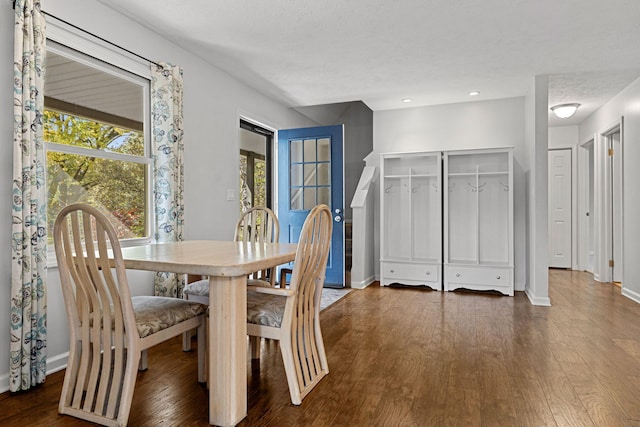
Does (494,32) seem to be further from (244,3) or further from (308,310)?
(308,310)

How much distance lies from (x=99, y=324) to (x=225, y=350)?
58cm

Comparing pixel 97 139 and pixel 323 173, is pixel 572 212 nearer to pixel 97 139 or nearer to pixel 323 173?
pixel 323 173

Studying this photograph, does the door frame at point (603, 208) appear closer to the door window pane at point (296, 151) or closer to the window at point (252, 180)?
the door window pane at point (296, 151)

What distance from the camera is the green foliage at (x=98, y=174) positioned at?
248 centimetres

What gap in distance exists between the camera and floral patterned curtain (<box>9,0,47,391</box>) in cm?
207

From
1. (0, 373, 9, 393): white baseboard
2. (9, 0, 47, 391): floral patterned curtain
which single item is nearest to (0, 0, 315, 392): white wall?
(0, 373, 9, 393): white baseboard

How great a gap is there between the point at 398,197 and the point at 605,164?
8.90 feet

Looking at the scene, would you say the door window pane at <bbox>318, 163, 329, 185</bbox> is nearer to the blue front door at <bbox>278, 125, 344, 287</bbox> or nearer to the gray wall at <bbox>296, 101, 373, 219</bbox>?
the blue front door at <bbox>278, 125, 344, 287</bbox>

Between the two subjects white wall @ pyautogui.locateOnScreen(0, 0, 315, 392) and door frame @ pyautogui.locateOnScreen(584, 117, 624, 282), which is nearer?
white wall @ pyautogui.locateOnScreen(0, 0, 315, 392)

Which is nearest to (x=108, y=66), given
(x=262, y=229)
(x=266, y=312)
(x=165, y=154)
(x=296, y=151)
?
(x=165, y=154)

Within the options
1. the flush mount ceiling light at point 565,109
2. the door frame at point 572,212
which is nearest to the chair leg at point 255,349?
the flush mount ceiling light at point 565,109

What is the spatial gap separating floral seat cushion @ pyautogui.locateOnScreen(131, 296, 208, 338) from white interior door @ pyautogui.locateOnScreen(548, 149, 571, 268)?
619 centimetres

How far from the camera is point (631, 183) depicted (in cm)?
433

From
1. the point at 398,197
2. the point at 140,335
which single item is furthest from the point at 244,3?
the point at 398,197
